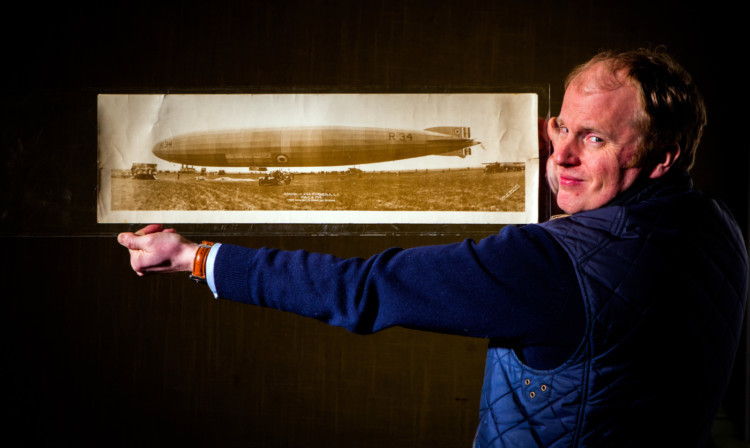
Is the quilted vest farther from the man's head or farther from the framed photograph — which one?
the framed photograph

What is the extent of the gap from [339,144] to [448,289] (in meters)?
0.87

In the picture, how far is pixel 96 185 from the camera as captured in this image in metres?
1.38

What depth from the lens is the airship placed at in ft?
4.44

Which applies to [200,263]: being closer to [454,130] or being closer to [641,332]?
[641,332]

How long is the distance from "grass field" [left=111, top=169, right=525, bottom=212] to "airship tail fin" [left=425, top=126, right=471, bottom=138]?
104mm

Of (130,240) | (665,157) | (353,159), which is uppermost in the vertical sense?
(353,159)

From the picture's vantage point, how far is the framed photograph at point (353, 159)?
1349mm

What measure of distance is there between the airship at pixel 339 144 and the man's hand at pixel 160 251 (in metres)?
0.67

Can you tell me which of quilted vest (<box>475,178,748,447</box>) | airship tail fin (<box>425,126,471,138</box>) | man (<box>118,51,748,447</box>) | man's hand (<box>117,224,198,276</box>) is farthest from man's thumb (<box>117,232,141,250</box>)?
airship tail fin (<box>425,126,471,138</box>)

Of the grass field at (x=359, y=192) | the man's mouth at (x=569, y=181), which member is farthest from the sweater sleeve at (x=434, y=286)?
the grass field at (x=359, y=192)

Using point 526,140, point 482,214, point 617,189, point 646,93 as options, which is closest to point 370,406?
point 482,214

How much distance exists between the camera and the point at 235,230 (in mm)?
1356

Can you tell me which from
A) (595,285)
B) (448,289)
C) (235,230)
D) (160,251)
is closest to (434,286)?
(448,289)

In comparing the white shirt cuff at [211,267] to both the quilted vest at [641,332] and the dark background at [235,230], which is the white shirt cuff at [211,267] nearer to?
the quilted vest at [641,332]
